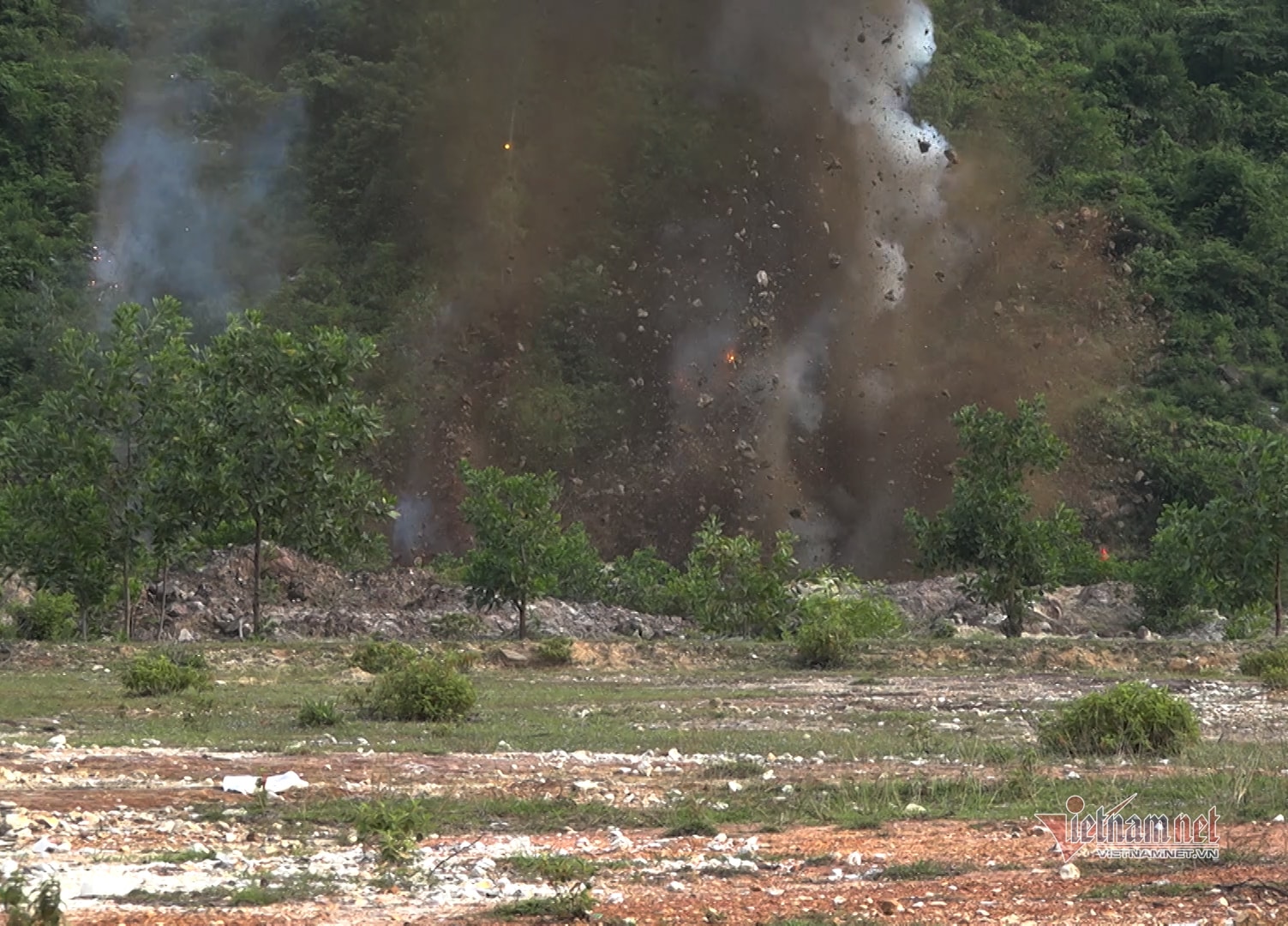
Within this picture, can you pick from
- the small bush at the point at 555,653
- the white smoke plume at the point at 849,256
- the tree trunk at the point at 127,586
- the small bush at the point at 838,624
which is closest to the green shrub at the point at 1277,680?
the small bush at the point at 838,624

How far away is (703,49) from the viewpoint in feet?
186

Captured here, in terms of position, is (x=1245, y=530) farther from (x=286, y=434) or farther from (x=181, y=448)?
(x=181, y=448)

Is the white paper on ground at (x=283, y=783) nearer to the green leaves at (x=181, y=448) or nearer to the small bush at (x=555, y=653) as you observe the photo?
the small bush at (x=555, y=653)

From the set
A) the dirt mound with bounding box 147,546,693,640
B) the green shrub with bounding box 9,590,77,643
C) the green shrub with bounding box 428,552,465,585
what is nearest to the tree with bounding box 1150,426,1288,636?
the dirt mound with bounding box 147,546,693,640

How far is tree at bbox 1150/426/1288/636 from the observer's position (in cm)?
3106

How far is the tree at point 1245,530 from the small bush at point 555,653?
12164 mm

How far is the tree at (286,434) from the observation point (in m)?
29.2

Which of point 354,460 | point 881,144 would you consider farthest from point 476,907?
point 881,144

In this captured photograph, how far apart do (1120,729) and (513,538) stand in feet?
61.7

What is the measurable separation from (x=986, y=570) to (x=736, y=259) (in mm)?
24951

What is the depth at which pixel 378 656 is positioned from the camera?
2622cm

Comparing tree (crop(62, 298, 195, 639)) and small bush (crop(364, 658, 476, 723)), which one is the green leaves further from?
small bush (crop(364, 658, 476, 723))

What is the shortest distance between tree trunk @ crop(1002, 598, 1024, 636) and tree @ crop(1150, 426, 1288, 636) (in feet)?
10.4

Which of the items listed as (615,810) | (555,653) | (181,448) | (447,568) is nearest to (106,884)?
(615,810)
